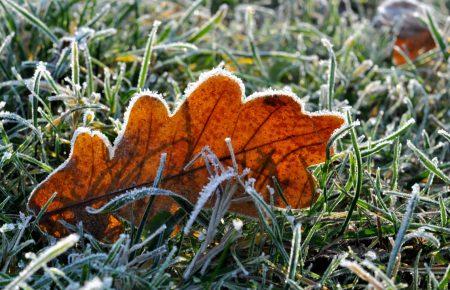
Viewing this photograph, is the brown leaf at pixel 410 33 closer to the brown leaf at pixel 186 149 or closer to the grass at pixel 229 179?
the grass at pixel 229 179

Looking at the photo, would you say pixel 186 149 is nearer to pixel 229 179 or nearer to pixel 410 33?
pixel 229 179

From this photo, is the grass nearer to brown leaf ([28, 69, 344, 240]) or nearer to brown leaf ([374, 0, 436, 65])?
brown leaf ([28, 69, 344, 240])

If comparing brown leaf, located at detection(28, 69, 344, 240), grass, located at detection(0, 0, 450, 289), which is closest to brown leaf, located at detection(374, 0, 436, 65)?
grass, located at detection(0, 0, 450, 289)

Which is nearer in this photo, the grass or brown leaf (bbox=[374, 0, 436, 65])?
the grass

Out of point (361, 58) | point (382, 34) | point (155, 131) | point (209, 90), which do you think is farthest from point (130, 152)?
point (382, 34)

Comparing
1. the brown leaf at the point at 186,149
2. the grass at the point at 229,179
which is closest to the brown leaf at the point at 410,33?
the grass at the point at 229,179

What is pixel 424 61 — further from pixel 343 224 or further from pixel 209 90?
pixel 209 90
